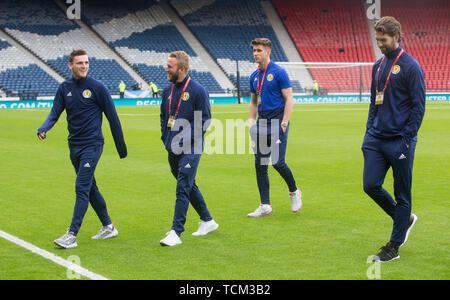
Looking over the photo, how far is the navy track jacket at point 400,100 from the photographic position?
5.98 meters

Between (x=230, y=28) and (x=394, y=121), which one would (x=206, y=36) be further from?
(x=394, y=121)

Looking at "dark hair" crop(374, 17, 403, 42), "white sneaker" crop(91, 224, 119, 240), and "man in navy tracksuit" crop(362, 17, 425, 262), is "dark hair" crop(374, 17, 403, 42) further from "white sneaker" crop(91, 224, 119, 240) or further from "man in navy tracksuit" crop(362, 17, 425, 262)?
"white sneaker" crop(91, 224, 119, 240)

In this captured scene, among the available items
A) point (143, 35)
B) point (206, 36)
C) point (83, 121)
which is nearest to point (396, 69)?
Answer: point (83, 121)

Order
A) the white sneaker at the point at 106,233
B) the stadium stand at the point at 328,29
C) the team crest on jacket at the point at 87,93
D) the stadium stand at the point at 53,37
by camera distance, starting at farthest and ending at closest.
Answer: the stadium stand at the point at 328,29, the stadium stand at the point at 53,37, the white sneaker at the point at 106,233, the team crest on jacket at the point at 87,93

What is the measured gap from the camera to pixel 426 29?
6394 centimetres

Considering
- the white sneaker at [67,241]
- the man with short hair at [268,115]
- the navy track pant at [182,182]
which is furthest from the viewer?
the man with short hair at [268,115]

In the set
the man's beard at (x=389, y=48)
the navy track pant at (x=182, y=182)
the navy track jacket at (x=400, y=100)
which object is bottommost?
the navy track pant at (x=182, y=182)

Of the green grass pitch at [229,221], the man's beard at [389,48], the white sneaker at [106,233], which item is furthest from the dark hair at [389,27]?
the white sneaker at [106,233]

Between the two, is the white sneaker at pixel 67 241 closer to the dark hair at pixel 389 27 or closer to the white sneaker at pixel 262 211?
the white sneaker at pixel 262 211

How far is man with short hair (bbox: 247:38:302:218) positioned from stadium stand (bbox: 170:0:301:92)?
47969mm

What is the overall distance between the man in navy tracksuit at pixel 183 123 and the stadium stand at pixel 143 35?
46153 millimetres

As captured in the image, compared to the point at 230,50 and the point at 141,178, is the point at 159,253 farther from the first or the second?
the point at 230,50

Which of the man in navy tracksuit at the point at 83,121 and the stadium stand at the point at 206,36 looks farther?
the stadium stand at the point at 206,36

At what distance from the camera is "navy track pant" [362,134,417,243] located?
614cm
